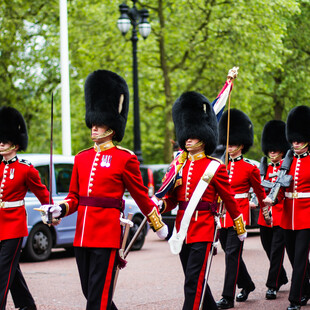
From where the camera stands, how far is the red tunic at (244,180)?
8.70m

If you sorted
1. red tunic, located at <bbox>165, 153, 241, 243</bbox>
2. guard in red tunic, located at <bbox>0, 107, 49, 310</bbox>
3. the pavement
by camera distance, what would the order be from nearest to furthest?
1. red tunic, located at <bbox>165, 153, 241, 243</bbox>
2. guard in red tunic, located at <bbox>0, 107, 49, 310</bbox>
3. the pavement

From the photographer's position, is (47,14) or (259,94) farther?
(259,94)

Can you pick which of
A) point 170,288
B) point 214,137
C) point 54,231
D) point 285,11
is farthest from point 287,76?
point 214,137

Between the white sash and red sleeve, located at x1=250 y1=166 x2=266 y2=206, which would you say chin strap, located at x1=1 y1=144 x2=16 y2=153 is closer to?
the white sash

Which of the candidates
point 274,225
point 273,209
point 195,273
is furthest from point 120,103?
point 273,209

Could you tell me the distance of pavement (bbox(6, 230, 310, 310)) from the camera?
843 cm

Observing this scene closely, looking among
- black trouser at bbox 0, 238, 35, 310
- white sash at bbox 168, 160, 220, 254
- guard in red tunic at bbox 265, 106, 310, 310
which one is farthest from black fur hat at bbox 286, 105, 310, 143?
black trouser at bbox 0, 238, 35, 310

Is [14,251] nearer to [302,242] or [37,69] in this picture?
[302,242]

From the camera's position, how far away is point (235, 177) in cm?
887

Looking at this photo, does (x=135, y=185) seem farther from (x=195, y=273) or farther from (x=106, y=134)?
(x=195, y=273)

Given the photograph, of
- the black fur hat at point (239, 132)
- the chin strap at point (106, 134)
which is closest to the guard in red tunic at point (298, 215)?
the black fur hat at point (239, 132)

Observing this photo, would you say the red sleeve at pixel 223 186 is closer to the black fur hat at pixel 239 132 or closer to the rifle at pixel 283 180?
the rifle at pixel 283 180

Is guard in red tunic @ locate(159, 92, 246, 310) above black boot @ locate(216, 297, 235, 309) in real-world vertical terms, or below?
above

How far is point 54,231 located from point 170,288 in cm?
379
